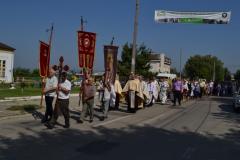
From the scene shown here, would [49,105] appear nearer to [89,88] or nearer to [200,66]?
[89,88]

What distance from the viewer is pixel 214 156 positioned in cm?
959

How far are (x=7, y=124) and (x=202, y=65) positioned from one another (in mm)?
104024

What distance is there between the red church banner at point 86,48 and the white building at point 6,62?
36438 millimetres

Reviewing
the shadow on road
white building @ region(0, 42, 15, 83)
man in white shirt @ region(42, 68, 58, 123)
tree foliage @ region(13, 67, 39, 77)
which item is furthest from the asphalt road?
tree foliage @ region(13, 67, 39, 77)

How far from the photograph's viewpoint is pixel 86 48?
18312mm

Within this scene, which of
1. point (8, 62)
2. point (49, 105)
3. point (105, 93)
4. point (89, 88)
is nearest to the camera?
point (49, 105)

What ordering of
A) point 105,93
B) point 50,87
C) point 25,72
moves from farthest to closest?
point 25,72, point 105,93, point 50,87

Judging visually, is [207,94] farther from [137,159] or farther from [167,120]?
[137,159]

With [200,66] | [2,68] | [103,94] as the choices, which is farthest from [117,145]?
[200,66]

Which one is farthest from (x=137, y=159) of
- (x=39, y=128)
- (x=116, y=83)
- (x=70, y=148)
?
(x=116, y=83)

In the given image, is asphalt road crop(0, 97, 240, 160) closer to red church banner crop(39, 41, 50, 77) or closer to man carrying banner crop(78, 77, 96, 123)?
man carrying banner crop(78, 77, 96, 123)

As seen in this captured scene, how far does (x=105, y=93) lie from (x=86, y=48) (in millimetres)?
2633

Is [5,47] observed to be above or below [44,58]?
above

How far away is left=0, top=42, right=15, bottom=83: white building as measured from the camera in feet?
177
